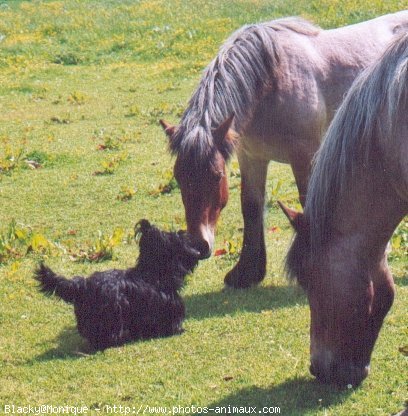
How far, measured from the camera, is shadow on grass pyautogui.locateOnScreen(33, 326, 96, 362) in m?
5.55

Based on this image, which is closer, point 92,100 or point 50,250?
point 50,250

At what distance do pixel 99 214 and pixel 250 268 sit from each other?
2.68 meters

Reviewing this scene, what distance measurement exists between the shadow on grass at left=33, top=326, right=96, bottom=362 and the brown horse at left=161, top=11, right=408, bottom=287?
1.05m

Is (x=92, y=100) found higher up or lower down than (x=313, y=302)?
lower down

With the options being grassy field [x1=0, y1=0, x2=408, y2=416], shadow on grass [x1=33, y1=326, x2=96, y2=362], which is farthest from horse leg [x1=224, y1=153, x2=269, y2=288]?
shadow on grass [x1=33, y1=326, x2=96, y2=362]

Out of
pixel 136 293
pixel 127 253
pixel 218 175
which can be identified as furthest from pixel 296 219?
pixel 127 253

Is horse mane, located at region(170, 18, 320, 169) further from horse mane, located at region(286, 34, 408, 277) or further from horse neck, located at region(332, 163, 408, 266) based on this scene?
horse neck, located at region(332, 163, 408, 266)

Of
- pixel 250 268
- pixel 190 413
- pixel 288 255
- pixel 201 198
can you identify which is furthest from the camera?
pixel 250 268

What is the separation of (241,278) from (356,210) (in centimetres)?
278

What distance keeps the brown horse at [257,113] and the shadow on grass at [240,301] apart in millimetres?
190

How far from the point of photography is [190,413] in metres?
4.62

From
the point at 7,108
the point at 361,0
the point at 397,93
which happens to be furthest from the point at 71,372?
the point at 361,0

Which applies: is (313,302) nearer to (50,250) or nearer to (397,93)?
(397,93)

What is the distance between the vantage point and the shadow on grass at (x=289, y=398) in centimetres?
453
